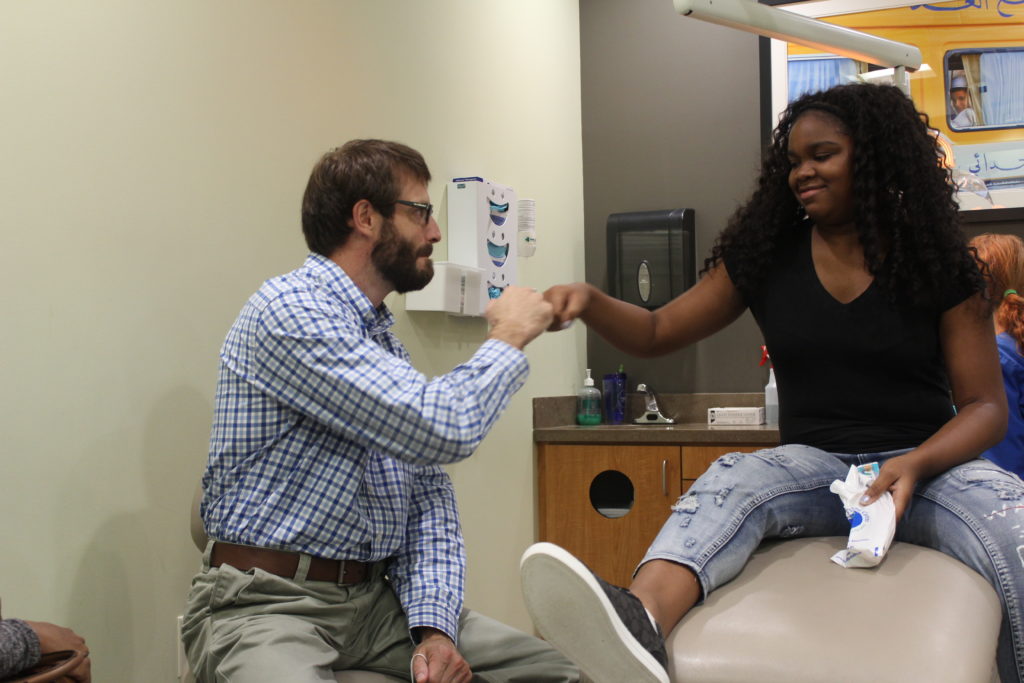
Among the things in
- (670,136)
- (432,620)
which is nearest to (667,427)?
(670,136)

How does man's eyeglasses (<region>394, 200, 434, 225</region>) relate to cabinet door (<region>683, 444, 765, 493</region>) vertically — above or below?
above

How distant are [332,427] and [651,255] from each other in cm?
255

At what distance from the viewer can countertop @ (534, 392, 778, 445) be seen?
3.42 m

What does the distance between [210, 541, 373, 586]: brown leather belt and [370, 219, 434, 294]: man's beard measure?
0.54 m

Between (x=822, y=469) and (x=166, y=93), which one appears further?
(x=166, y=93)

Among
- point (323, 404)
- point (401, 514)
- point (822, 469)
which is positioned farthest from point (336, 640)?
point (822, 469)

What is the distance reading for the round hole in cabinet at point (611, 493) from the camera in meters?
3.65

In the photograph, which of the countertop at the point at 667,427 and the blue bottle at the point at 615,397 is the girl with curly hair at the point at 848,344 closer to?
the countertop at the point at 667,427

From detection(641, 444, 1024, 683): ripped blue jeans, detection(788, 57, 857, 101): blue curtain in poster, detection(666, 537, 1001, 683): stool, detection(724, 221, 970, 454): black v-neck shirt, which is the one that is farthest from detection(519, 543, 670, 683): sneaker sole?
detection(788, 57, 857, 101): blue curtain in poster

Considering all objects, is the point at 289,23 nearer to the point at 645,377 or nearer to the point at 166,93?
the point at 166,93

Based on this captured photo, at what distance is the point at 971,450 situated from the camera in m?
1.83

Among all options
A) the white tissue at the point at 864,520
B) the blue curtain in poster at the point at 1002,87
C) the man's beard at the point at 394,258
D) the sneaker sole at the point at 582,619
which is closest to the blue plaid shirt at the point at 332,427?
the man's beard at the point at 394,258

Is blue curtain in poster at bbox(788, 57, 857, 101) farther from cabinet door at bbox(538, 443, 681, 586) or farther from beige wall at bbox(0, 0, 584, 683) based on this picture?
beige wall at bbox(0, 0, 584, 683)

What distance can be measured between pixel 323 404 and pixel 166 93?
97 centimetres
